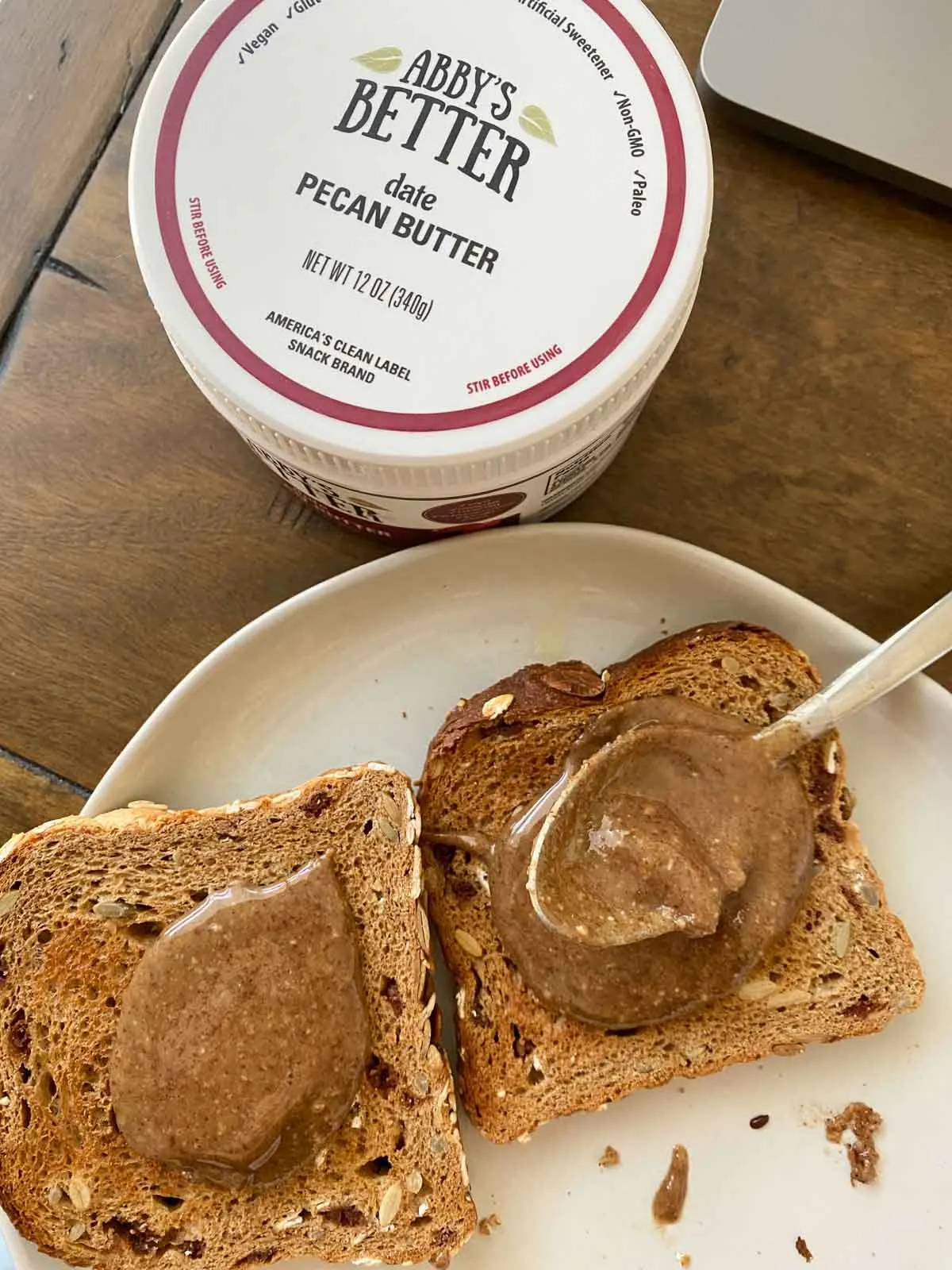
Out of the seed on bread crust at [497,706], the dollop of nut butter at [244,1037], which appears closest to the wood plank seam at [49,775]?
the dollop of nut butter at [244,1037]

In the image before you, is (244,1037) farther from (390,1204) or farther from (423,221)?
(423,221)

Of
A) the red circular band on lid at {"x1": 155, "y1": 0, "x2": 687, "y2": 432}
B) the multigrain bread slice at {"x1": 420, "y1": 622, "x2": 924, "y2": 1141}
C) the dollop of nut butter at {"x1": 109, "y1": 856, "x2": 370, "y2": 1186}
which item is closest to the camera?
Answer: the red circular band on lid at {"x1": 155, "y1": 0, "x2": 687, "y2": 432}

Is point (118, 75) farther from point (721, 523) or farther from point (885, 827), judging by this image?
point (885, 827)

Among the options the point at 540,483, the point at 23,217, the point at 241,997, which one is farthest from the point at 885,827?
the point at 23,217

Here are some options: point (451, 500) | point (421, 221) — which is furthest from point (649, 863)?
point (421, 221)

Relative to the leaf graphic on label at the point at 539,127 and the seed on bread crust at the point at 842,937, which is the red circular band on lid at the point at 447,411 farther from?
the seed on bread crust at the point at 842,937

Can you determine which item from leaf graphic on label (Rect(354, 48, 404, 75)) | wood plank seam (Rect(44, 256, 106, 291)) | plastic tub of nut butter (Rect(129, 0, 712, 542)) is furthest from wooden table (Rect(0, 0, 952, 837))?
leaf graphic on label (Rect(354, 48, 404, 75))

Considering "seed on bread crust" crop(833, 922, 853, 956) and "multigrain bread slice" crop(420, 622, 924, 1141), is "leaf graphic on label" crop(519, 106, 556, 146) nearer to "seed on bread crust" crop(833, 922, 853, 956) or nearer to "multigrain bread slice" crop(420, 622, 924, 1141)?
"multigrain bread slice" crop(420, 622, 924, 1141)
